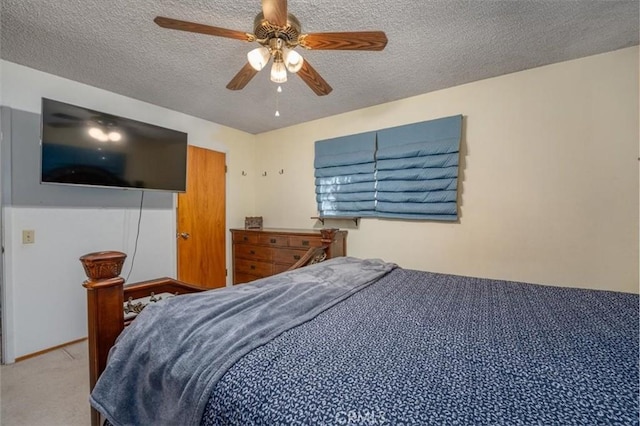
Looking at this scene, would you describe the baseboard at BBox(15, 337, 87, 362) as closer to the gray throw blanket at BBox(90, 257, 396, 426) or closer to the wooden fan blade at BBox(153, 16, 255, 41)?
the gray throw blanket at BBox(90, 257, 396, 426)

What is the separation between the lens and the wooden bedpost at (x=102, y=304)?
109 cm

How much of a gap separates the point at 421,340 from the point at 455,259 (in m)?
2.04

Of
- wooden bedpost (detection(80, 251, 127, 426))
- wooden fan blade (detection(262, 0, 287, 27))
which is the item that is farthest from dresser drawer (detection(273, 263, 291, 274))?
wooden fan blade (detection(262, 0, 287, 27))

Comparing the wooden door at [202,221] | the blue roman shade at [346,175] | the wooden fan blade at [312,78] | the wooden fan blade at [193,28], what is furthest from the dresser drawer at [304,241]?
the wooden fan blade at [193,28]

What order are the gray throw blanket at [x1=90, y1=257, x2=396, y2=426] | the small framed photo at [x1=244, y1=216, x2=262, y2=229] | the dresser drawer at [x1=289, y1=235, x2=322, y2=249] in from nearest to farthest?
the gray throw blanket at [x1=90, y1=257, x2=396, y2=426]
the dresser drawer at [x1=289, y1=235, x2=322, y2=249]
the small framed photo at [x1=244, y1=216, x2=262, y2=229]

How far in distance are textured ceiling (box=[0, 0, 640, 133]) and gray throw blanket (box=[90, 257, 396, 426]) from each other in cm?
169

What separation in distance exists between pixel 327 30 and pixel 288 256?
2.35 m

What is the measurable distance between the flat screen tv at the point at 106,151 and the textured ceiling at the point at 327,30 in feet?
1.38

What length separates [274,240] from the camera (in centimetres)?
354

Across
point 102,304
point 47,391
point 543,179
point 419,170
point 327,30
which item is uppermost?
point 327,30

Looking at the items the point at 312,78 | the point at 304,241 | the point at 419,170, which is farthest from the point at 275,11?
the point at 304,241

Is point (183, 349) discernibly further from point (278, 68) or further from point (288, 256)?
point (288, 256)

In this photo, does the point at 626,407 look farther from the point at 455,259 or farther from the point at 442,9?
the point at 455,259

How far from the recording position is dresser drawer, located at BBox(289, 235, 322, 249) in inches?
125
